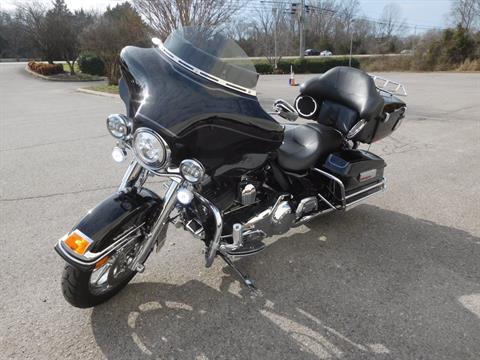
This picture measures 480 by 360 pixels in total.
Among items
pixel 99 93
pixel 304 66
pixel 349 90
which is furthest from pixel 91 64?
pixel 349 90

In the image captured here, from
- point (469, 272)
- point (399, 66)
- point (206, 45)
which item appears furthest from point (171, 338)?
point (399, 66)

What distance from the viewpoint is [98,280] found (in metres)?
2.61

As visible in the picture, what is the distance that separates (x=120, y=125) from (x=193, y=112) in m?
0.45

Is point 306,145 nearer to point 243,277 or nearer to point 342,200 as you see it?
point 342,200

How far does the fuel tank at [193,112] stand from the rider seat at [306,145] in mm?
693

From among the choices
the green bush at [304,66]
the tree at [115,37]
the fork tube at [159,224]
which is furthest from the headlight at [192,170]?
the green bush at [304,66]

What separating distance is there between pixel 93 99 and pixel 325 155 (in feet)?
40.2

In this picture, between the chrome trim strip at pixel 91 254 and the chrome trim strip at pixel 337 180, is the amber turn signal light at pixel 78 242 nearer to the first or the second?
the chrome trim strip at pixel 91 254

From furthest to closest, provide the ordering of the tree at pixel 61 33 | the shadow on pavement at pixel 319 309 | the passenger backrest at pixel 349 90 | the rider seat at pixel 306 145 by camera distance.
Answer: the tree at pixel 61 33
the passenger backrest at pixel 349 90
the rider seat at pixel 306 145
the shadow on pavement at pixel 319 309

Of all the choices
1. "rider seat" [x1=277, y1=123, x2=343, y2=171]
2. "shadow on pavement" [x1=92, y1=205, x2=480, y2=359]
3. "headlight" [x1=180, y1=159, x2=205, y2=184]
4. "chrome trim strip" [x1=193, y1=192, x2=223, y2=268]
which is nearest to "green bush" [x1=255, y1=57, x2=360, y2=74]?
"rider seat" [x1=277, y1=123, x2=343, y2=171]

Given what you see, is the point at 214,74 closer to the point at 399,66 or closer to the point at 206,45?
the point at 206,45

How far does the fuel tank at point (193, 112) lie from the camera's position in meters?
2.13

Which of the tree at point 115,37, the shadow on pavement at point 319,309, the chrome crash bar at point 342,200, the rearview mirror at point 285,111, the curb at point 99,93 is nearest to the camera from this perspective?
the shadow on pavement at point 319,309

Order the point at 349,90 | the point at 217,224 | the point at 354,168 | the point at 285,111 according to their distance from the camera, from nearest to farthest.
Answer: the point at 217,224, the point at 285,111, the point at 354,168, the point at 349,90
